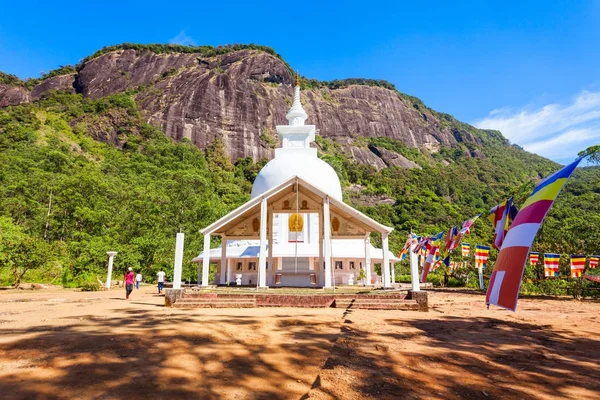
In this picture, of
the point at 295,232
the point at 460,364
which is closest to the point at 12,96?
the point at 295,232

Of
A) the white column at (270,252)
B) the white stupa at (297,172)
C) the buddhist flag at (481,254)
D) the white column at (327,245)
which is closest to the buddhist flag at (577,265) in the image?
the buddhist flag at (481,254)

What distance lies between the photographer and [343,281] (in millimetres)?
22141

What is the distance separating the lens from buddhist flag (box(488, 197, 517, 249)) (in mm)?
7944

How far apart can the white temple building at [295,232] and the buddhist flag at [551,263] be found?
8.08 metres

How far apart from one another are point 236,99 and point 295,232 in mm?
76989

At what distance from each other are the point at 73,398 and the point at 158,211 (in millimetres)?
37798

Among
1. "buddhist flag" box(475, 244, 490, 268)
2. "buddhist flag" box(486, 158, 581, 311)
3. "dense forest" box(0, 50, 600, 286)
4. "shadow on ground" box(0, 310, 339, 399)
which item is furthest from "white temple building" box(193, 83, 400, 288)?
"buddhist flag" box(486, 158, 581, 311)

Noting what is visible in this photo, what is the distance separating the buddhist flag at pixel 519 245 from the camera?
2967 millimetres

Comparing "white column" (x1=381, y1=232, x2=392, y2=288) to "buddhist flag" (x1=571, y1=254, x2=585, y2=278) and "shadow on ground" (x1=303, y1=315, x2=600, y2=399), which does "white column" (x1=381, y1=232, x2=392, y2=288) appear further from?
"buddhist flag" (x1=571, y1=254, x2=585, y2=278)

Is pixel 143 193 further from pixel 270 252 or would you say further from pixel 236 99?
pixel 236 99

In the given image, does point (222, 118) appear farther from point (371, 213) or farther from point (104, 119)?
point (371, 213)

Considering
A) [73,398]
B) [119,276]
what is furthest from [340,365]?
[119,276]

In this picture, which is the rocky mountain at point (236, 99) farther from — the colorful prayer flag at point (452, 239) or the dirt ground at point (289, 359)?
the dirt ground at point (289, 359)

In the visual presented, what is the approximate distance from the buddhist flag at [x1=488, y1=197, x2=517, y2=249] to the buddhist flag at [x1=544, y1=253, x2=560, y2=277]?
34.5ft
